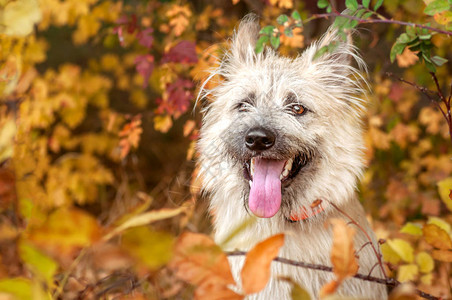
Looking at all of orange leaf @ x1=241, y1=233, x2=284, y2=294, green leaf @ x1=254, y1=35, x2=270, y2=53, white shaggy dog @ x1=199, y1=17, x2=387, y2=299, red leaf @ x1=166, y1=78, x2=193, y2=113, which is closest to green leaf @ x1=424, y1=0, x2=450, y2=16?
white shaggy dog @ x1=199, y1=17, x2=387, y2=299

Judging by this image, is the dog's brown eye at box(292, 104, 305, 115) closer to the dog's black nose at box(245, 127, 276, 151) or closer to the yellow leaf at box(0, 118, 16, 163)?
the dog's black nose at box(245, 127, 276, 151)

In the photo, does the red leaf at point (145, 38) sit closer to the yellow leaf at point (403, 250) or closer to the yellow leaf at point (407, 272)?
the yellow leaf at point (403, 250)

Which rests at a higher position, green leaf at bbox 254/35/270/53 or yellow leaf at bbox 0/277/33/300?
green leaf at bbox 254/35/270/53

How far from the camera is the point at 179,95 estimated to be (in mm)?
2908

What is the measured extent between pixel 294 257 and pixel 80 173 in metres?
3.52

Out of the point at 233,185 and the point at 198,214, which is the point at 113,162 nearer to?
the point at 198,214

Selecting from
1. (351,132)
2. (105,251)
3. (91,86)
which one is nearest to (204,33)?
(91,86)

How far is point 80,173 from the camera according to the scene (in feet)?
16.4

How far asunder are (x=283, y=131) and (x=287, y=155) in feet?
0.40

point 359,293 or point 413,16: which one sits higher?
point 413,16

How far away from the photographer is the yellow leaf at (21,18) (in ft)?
3.65

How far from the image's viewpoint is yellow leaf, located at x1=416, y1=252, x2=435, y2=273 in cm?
224

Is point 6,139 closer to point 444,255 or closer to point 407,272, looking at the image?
point 444,255

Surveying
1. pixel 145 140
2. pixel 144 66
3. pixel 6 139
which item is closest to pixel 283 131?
pixel 144 66
